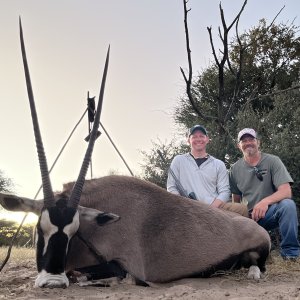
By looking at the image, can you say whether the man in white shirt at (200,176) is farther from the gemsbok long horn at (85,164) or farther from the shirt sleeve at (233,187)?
the gemsbok long horn at (85,164)

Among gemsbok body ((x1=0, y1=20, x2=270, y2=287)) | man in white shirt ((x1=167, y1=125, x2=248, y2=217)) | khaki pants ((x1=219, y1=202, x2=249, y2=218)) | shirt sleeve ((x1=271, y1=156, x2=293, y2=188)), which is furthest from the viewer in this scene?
man in white shirt ((x1=167, y1=125, x2=248, y2=217))

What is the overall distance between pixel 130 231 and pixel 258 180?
2332 millimetres

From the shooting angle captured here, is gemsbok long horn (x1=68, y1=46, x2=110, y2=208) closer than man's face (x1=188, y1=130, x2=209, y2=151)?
Yes

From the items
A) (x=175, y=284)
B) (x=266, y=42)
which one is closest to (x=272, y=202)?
(x=175, y=284)

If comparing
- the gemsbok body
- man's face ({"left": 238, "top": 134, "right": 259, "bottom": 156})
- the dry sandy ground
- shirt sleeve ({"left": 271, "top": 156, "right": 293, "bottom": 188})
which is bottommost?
the dry sandy ground

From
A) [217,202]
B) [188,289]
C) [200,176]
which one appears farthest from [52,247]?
[200,176]

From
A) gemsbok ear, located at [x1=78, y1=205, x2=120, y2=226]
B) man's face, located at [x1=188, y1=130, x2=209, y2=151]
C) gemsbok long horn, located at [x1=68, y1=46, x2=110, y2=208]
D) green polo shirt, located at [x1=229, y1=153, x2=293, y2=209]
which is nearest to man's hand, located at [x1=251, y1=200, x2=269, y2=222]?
green polo shirt, located at [x1=229, y1=153, x2=293, y2=209]

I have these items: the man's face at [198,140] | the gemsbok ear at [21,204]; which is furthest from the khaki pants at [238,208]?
the gemsbok ear at [21,204]

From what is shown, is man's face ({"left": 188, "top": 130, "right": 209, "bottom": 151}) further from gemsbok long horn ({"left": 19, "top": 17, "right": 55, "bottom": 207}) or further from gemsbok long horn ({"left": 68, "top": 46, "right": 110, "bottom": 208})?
gemsbok long horn ({"left": 19, "top": 17, "right": 55, "bottom": 207})

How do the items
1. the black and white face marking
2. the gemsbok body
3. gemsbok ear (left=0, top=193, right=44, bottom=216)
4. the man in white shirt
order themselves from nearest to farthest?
the black and white face marking
the gemsbok body
gemsbok ear (left=0, top=193, right=44, bottom=216)
the man in white shirt

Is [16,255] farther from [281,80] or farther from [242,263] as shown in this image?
[281,80]

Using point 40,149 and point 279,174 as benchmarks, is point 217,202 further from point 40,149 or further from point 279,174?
point 40,149

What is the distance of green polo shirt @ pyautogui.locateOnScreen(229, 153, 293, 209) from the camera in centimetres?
639

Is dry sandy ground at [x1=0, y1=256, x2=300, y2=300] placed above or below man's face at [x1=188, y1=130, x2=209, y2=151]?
below
